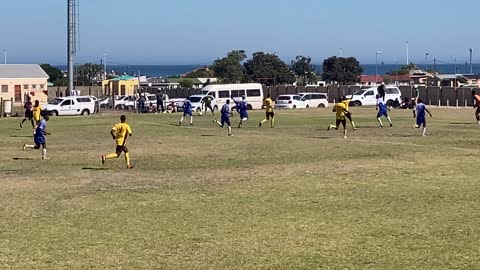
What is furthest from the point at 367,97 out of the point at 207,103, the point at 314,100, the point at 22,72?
the point at 22,72

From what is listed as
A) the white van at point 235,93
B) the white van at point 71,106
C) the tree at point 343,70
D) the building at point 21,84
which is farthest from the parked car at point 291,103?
the tree at point 343,70

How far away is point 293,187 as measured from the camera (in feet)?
54.7

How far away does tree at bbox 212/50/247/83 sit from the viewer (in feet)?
352

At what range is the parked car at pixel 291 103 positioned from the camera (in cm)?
6069

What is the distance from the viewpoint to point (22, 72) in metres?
75.1

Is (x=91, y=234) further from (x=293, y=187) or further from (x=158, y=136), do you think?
(x=158, y=136)

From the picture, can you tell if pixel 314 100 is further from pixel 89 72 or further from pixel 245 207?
pixel 89 72

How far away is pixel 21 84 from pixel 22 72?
243cm

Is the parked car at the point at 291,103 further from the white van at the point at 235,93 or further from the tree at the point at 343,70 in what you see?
the tree at the point at 343,70

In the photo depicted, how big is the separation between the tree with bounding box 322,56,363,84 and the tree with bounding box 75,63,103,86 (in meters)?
34.6

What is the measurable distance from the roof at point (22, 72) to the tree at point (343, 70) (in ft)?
157

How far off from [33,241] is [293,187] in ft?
22.3

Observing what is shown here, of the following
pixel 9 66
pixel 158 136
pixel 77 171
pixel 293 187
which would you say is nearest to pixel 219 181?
pixel 293 187

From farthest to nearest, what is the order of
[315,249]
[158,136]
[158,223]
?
1. [158,136]
2. [158,223]
3. [315,249]
